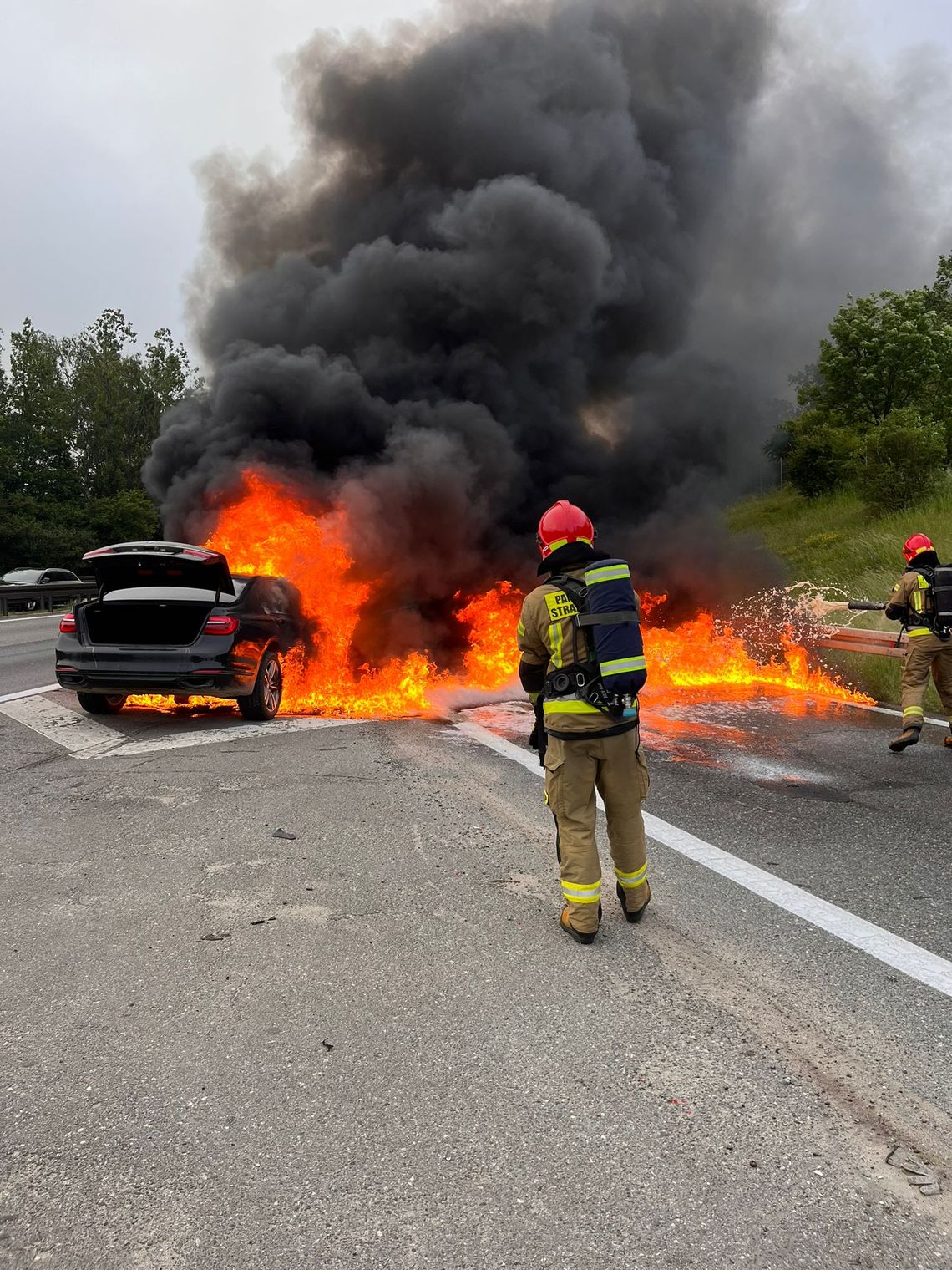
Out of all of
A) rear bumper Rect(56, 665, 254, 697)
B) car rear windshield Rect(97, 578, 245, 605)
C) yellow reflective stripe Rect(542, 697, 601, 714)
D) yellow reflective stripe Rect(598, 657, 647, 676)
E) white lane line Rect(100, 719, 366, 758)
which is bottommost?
white lane line Rect(100, 719, 366, 758)

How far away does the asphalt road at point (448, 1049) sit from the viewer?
1.87 m

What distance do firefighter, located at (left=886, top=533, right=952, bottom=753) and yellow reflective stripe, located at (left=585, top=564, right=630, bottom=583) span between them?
432 cm

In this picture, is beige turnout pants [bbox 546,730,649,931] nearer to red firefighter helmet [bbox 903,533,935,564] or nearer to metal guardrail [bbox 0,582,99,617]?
red firefighter helmet [bbox 903,533,935,564]

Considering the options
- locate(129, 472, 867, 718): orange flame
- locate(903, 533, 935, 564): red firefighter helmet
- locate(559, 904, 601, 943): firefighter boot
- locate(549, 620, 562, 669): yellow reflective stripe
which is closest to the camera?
locate(559, 904, 601, 943): firefighter boot

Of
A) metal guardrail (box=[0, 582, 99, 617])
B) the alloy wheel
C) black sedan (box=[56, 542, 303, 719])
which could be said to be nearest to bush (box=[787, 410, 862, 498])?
metal guardrail (box=[0, 582, 99, 617])

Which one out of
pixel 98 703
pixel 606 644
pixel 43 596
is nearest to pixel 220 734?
pixel 98 703

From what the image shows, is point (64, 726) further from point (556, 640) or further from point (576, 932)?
point (576, 932)

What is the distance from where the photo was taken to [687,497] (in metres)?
14.3

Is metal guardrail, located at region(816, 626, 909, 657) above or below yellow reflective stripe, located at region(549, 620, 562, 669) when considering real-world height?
below

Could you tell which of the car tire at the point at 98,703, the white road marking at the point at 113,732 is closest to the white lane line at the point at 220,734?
the white road marking at the point at 113,732

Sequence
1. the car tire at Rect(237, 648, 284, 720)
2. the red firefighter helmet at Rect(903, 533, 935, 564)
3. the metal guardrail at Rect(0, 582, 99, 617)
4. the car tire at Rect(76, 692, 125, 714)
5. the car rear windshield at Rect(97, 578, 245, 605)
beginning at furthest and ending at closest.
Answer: the metal guardrail at Rect(0, 582, 99, 617) < the car tire at Rect(76, 692, 125, 714) < the car tire at Rect(237, 648, 284, 720) < the car rear windshield at Rect(97, 578, 245, 605) < the red firefighter helmet at Rect(903, 533, 935, 564)

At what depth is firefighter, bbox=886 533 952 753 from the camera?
22.4 feet

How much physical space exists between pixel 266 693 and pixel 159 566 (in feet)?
4.73

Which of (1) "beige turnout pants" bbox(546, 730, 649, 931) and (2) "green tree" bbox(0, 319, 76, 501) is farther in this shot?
(2) "green tree" bbox(0, 319, 76, 501)
